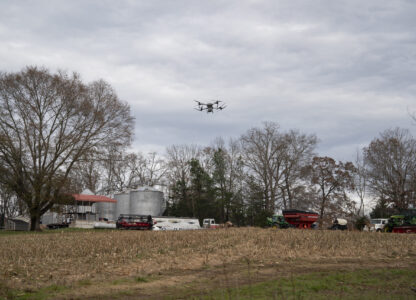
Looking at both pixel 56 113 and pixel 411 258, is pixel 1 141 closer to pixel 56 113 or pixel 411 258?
pixel 56 113

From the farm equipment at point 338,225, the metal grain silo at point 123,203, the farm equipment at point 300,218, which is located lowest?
the farm equipment at point 338,225

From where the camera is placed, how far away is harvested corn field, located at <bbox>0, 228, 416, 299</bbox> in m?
11.3

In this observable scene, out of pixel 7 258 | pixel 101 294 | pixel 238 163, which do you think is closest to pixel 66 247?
pixel 7 258

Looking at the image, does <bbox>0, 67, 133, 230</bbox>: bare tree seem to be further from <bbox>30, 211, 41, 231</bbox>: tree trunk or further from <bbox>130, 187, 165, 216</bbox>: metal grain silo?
<bbox>130, 187, 165, 216</bbox>: metal grain silo

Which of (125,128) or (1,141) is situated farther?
(125,128)

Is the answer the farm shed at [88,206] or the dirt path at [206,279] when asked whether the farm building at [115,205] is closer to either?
the farm shed at [88,206]

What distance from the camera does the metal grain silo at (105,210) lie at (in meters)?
64.5

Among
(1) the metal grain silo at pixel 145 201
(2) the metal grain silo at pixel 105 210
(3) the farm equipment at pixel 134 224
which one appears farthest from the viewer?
(2) the metal grain silo at pixel 105 210

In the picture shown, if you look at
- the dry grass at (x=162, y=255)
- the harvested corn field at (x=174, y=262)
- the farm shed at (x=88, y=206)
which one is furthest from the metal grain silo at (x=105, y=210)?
the harvested corn field at (x=174, y=262)

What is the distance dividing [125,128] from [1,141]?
1160 centimetres

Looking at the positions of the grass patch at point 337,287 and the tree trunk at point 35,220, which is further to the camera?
the tree trunk at point 35,220

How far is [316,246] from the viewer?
18.4m

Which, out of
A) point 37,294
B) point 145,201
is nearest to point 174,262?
point 37,294

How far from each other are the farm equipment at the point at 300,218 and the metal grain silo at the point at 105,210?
110 feet
